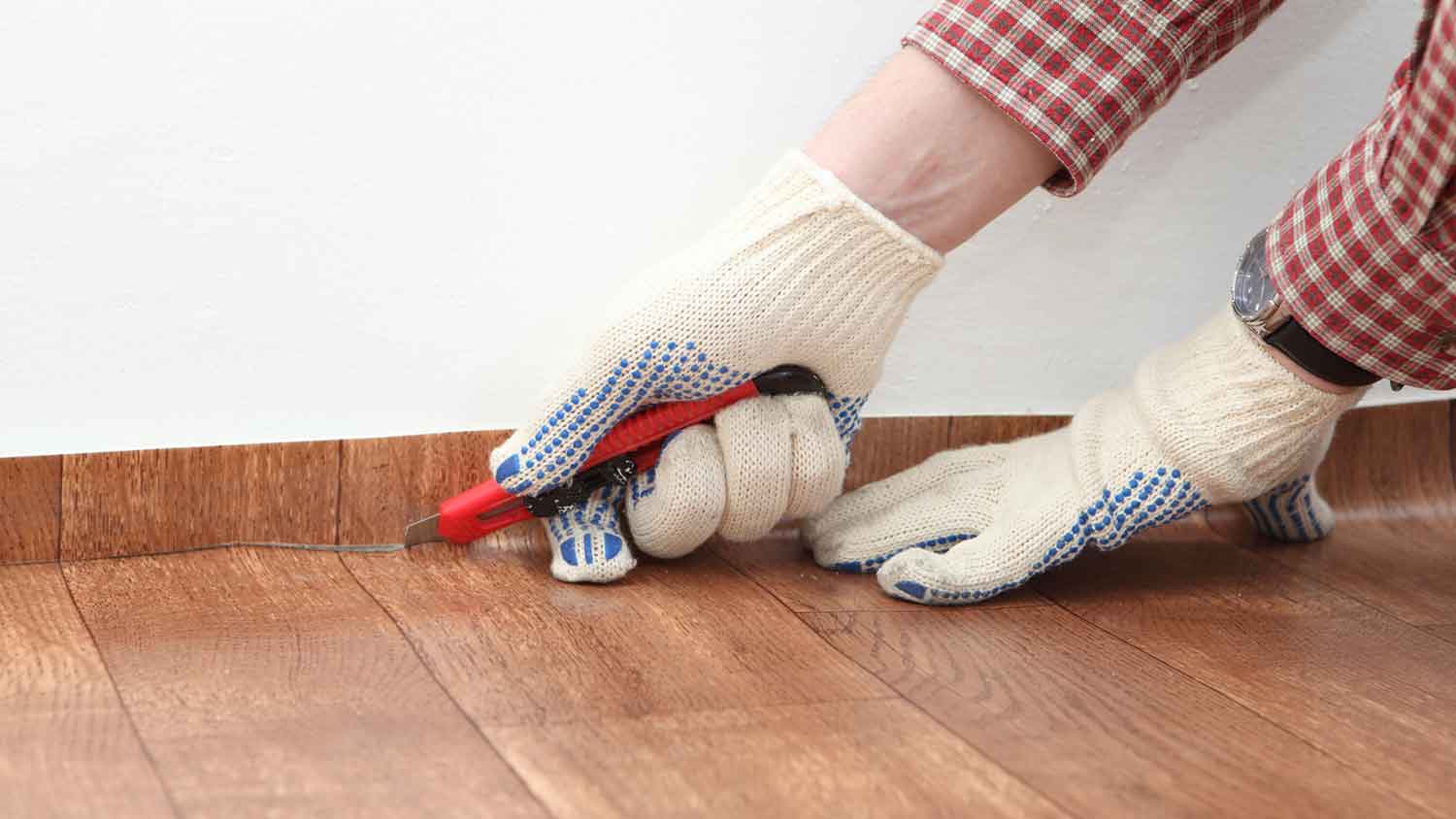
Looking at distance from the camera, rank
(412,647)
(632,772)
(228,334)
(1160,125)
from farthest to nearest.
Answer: (1160,125) < (228,334) < (412,647) < (632,772)

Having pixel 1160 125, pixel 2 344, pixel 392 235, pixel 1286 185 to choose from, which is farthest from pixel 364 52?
pixel 1286 185

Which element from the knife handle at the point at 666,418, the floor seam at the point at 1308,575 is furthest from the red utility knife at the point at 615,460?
the floor seam at the point at 1308,575

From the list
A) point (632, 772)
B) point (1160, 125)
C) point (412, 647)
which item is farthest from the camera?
point (1160, 125)

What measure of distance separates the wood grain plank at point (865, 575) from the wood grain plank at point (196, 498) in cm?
24

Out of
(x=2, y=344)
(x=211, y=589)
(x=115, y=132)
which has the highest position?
(x=115, y=132)

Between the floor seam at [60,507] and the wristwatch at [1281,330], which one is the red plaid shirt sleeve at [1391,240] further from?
the floor seam at [60,507]

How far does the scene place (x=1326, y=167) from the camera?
2.35 ft

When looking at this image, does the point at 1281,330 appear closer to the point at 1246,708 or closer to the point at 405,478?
the point at 1246,708

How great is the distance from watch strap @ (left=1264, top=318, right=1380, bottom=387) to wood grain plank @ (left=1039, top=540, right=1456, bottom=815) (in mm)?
139

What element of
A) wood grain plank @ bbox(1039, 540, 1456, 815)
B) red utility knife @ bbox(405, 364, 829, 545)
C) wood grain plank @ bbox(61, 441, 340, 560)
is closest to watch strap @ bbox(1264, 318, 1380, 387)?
wood grain plank @ bbox(1039, 540, 1456, 815)

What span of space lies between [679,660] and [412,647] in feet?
0.41

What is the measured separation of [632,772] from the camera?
0.52 m

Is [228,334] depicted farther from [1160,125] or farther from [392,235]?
[1160,125]

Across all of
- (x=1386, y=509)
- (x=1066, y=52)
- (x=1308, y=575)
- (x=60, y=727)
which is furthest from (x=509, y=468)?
(x=1386, y=509)
